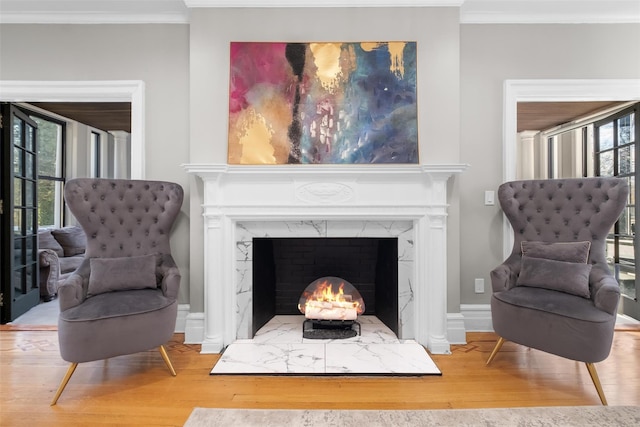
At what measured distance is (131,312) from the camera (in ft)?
6.89

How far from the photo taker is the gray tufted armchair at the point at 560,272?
79.4 inches

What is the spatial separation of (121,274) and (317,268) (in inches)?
58.0

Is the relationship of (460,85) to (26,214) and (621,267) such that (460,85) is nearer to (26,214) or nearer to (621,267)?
(621,267)

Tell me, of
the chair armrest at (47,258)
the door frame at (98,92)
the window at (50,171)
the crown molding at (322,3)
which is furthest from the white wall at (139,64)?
the window at (50,171)

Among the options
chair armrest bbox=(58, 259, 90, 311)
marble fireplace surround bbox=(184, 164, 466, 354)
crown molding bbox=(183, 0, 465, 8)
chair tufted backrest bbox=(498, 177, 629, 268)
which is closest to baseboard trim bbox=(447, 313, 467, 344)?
marble fireplace surround bbox=(184, 164, 466, 354)

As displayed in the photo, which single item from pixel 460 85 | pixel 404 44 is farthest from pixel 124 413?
pixel 460 85

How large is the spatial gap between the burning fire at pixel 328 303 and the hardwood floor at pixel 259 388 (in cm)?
68

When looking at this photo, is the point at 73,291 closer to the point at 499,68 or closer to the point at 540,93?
the point at 499,68

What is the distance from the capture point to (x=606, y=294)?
6.62 ft

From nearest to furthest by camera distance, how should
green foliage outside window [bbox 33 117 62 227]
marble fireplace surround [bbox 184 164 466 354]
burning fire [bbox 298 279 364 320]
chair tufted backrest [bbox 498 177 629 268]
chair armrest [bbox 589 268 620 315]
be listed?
1. chair armrest [bbox 589 268 620 315]
2. chair tufted backrest [bbox 498 177 629 268]
3. marble fireplace surround [bbox 184 164 466 354]
4. burning fire [bbox 298 279 364 320]
5. green foliage outside window [bbox 33 117 62 227]

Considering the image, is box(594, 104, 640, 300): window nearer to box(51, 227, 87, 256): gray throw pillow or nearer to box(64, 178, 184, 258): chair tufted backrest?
box(64, 178, 184, 258): chair tufted backrest

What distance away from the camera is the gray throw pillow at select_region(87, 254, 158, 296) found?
7.52 ft

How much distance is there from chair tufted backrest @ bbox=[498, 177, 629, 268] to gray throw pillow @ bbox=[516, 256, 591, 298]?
22cm

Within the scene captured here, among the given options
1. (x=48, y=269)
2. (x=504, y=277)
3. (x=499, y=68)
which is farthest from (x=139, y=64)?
(x=504, y=277)
